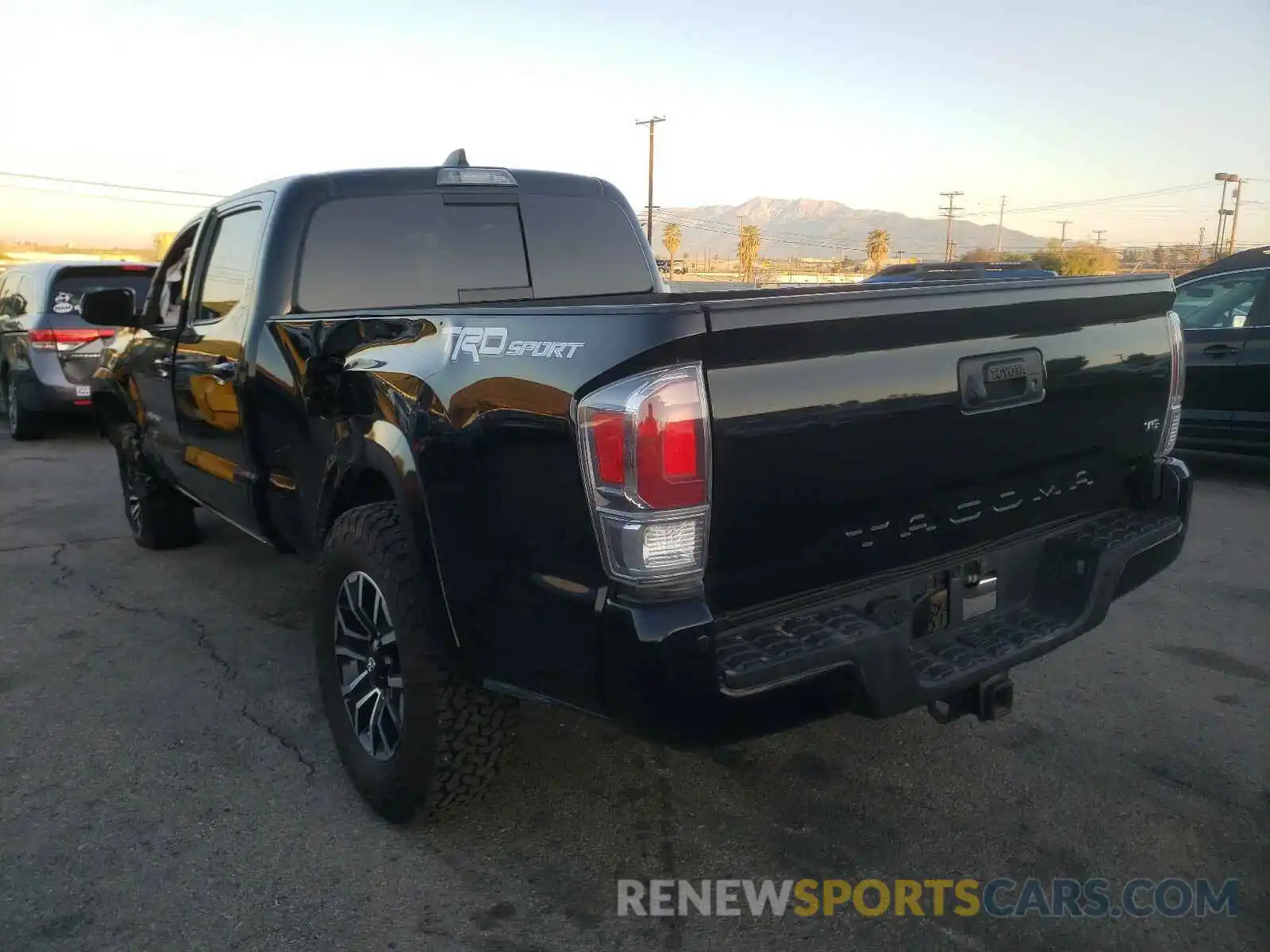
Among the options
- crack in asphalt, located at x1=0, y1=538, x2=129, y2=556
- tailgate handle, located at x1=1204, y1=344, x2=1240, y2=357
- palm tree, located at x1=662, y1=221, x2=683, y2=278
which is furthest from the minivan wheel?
palm tree, located at x1=662, y1=221, x2=683, y2=278

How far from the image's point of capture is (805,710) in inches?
87.8

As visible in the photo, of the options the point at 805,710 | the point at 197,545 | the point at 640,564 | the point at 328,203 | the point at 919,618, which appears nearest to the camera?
the point at 640,564

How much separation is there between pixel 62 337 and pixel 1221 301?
33.6 feet

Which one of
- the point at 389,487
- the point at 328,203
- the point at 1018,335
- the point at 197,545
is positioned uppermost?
the point at 328,203

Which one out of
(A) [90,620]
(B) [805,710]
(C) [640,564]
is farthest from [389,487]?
(A) [90,620]

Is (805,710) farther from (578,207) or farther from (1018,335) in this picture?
(578,207)

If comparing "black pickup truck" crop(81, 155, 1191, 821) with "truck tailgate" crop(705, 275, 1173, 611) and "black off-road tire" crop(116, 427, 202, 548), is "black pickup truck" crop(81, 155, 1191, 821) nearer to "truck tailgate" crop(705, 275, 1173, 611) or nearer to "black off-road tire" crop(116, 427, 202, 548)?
"truck tailgate" crop(705, 275, 1173, 611)

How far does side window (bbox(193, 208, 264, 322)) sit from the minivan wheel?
669 centimetres

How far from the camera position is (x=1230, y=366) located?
731 cm

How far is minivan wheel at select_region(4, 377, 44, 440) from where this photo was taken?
9.87m

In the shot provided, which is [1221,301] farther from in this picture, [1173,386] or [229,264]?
[229,264]

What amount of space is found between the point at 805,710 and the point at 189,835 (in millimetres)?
1907

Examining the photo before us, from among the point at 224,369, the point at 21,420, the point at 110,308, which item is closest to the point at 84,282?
the point at 21,420

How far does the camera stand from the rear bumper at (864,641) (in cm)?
209
